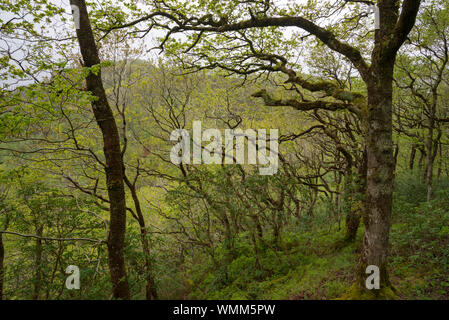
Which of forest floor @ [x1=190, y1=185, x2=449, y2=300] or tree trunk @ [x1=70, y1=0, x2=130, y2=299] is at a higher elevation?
tree trunk @ [x1=70, y1=0, x2=130, y2=299]

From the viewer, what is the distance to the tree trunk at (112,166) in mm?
4535

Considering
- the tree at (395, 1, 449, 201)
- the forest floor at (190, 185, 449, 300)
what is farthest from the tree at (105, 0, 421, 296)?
the tree at (395, 1, 449, 201)

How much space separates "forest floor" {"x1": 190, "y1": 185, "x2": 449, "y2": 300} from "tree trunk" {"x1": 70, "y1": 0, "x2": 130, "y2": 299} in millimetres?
2990

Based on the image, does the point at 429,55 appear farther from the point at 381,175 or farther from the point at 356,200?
the point at 381,175

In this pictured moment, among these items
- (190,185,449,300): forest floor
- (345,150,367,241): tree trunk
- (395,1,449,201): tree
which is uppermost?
(395,1,449,201): tree

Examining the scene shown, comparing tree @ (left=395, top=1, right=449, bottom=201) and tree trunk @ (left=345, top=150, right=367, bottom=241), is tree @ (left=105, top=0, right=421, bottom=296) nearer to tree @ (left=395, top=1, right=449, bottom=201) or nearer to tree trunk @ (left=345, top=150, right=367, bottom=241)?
tree trunk @ (left=345, top=150, right=367, bottom=241)

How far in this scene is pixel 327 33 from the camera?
15.0ft

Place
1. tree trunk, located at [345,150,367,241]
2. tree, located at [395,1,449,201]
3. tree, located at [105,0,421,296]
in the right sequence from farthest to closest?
tree, located at [395,1,449,201]
tree trunk, located at [345,150,367,241]
tree, located at [105,0,421,296]

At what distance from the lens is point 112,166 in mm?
4785

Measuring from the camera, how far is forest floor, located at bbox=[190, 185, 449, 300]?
4.61m

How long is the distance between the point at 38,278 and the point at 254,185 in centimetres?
551

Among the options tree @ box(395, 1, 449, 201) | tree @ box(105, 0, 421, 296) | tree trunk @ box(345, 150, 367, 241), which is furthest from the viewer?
tree @ box(395, 1, 449, 201)

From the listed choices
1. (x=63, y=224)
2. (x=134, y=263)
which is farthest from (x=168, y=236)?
(x=63, y=224)

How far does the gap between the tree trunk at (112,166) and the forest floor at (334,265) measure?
2.99 metres
